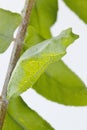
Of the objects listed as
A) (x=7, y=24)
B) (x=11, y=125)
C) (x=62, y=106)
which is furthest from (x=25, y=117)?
(x=62, y=106)

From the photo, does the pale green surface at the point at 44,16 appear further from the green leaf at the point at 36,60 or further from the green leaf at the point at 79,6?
the green leaf at the point at 36,60

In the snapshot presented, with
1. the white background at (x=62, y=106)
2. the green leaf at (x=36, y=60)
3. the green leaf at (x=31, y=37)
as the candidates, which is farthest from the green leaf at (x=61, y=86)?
the white background at (x=62, y=106)

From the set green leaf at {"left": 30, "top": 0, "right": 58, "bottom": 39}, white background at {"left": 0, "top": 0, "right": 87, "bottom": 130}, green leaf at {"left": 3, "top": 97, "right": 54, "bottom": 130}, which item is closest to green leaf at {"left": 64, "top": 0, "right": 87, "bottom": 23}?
green leaf at {"left": 30, "top": 0, "right": 58, "bottom": 39}

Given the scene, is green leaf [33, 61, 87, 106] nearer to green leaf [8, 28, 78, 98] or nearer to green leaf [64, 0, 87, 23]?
green leaf [64, 0, 87, 23]

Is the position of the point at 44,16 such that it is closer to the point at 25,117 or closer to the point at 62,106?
the point at 25,117

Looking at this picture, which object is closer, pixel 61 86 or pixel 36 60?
pixel 36 60

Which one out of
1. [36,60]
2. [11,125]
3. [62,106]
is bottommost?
[62,106]
